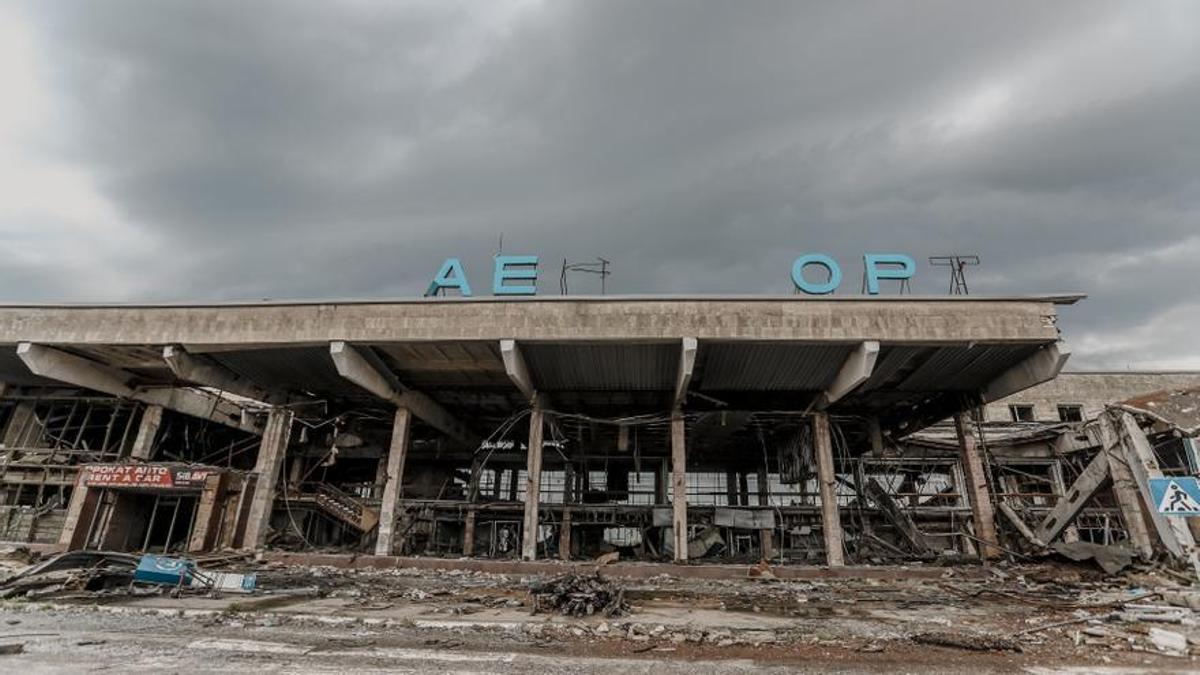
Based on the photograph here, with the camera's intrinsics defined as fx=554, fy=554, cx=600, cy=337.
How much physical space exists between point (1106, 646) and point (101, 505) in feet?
86.7

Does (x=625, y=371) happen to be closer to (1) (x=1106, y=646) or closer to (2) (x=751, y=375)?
(2) (x=751, y=375)

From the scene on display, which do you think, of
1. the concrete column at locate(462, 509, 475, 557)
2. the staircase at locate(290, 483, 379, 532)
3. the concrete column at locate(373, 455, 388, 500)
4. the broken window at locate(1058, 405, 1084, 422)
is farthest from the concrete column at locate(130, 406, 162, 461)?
the broken window at locate(1058, 405, 1084, 422)

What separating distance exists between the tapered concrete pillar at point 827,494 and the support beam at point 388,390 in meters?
15.6

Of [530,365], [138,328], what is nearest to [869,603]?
[530,365]

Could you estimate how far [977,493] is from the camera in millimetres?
19656

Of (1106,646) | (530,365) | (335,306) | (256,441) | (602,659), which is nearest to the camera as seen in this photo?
(602,659)

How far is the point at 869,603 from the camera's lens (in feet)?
37.8

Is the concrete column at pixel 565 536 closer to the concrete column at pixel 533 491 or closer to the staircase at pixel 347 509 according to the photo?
the concrete column at pixel 533 491

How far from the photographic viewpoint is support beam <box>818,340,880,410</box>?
16297mm

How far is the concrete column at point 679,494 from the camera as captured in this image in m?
18.3

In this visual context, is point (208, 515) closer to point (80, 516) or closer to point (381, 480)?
point (80, 516)

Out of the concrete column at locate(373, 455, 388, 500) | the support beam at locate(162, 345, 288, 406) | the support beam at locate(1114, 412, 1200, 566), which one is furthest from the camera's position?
the concrete column at locate(373, 455, 388, 500)

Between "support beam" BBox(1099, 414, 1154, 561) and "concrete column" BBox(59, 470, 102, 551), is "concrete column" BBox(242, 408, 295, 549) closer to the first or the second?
"concrete column" BBox(59, 470, 102, 551)

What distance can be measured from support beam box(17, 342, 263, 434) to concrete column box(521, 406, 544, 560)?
1732 cm
